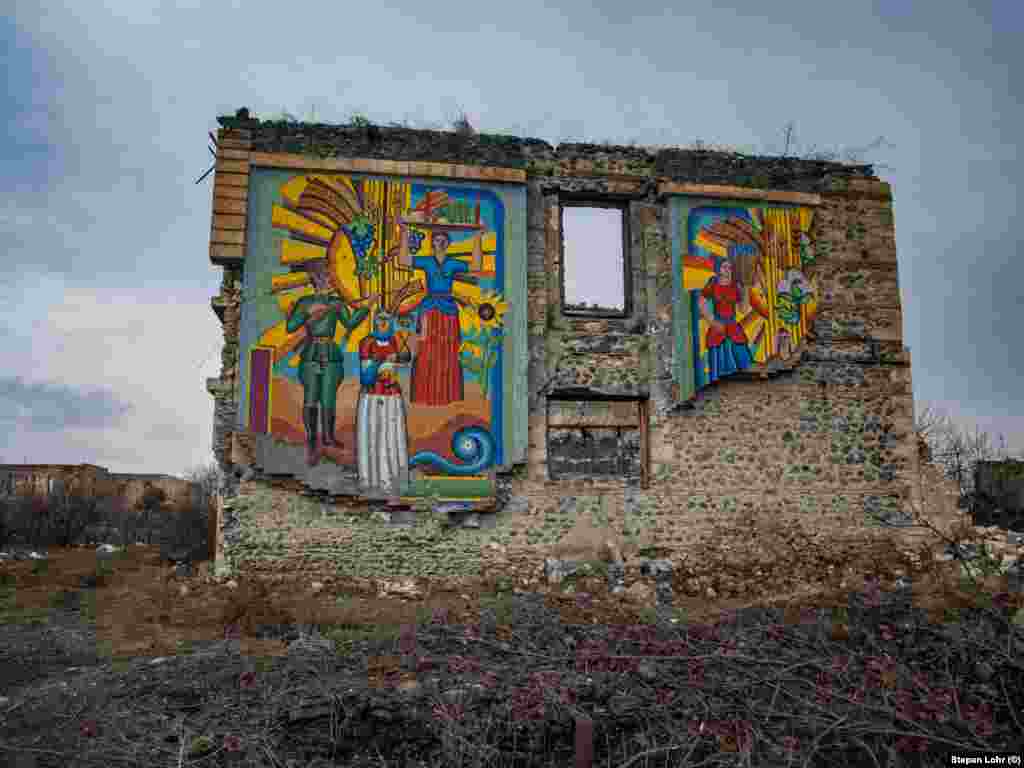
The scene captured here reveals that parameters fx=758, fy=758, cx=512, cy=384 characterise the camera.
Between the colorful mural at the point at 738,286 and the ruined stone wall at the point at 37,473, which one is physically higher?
the colorful mural at the point at 738,286

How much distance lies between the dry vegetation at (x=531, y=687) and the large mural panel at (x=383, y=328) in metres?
2.28

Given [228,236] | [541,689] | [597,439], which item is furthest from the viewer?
[597,439]

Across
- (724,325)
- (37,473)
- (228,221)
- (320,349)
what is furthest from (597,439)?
(37,473)

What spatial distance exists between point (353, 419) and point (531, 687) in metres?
5.03

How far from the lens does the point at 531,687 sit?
469 cm

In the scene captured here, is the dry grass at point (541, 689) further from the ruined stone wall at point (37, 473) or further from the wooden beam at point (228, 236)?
the ruined stone wall at point (37, 473)

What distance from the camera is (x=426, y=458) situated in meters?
9.12

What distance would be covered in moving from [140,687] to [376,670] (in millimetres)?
1532

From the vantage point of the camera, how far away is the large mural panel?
9031mm

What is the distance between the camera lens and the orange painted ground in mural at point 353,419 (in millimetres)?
8938

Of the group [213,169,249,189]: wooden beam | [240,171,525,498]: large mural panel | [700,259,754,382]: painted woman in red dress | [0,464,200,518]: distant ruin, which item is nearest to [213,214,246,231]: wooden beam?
[240,171,525,498]: large mural panel

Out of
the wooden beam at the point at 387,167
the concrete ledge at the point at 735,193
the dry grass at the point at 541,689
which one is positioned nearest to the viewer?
the dry grass at the point at 541,689

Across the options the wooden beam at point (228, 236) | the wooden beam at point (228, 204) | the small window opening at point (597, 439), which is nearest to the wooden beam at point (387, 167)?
the wooden beam at point (228, 204)

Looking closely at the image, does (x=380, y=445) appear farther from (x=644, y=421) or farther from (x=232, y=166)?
(x=232, y=166)
